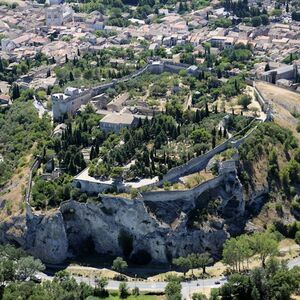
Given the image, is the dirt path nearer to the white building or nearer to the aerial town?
the aerial town

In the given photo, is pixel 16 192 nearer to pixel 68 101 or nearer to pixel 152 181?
pixel 152 181

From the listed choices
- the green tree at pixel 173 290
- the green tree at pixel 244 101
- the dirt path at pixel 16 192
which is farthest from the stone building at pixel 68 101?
the green tree at pixel 173 290

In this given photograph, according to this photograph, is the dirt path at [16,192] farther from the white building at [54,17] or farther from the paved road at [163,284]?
the white building at [54,17]

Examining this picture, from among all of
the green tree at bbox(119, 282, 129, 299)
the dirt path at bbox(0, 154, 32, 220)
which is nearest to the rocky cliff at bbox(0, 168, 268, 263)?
the dirt path at bbox(0, 154, 32, 220)

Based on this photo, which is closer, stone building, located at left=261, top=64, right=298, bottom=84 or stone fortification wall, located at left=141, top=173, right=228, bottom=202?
stone fortification wall, located at left=141, top=173, right=228, bottom=202

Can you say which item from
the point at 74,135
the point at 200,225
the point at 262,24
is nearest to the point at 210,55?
the point at 262,24

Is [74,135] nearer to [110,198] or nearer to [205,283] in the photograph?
[110,198]
